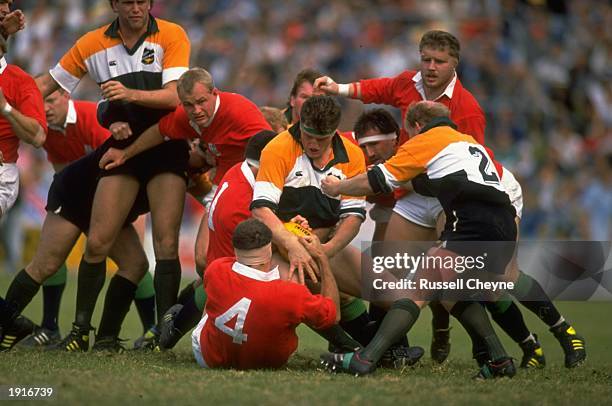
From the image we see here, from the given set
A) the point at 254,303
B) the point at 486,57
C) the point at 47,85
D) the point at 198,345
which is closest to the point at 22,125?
the point at 47,85

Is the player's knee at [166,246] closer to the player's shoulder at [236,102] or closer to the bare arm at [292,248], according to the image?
the player's shoulder at [236,102]

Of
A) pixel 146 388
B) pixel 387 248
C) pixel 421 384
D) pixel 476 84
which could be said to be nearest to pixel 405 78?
pixel 387 248

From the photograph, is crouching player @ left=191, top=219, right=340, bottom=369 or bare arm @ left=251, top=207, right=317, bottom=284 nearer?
crouching player @ left=191, top=219, right=340, bottom=369

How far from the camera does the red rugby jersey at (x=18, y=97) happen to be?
24.9 ft

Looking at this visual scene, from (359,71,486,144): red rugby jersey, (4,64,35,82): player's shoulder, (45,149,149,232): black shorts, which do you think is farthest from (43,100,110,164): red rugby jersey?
(359,71,486,144): red rugby jersey

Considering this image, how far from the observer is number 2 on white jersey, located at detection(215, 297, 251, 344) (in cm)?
630

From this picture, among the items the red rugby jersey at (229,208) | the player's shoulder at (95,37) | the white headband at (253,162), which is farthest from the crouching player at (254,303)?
the player's shoulder at (95,37)

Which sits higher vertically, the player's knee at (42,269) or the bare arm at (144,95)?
the bare arm at (144,95)

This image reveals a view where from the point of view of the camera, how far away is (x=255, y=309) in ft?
A: 20.7

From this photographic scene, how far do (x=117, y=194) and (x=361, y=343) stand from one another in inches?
89.5

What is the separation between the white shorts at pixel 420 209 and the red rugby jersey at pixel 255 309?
5.50ft

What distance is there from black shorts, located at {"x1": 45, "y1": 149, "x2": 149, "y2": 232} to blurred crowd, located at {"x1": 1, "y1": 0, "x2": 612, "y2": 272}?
9.79 metres

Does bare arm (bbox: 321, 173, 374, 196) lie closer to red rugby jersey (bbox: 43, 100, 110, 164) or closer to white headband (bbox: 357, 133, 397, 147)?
white headband (bbox: 357, 133, 397, 147)

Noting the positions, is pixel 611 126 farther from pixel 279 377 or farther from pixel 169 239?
pixel 279 377
